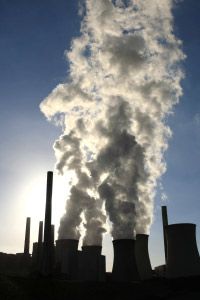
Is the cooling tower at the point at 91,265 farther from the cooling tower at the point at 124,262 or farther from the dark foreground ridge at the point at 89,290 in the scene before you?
the dark foreground ridge at the point at 89,290

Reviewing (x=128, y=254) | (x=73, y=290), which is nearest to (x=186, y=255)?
(x=128, y=254)

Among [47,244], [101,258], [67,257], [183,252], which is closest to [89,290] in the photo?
[183,252]

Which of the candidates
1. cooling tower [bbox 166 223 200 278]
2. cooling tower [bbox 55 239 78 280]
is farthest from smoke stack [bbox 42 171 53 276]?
cooling tower [bbox 166 223 200 278]

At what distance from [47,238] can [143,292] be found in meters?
11.3

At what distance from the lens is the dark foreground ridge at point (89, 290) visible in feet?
44.5

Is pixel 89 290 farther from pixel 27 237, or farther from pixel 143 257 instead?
pixel 27 237

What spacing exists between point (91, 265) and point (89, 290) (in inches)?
407

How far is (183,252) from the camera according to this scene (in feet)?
64.4

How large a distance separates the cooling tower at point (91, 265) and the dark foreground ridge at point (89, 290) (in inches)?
358

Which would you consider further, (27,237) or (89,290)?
(27,237)

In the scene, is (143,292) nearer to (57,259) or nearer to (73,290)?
(73,290)

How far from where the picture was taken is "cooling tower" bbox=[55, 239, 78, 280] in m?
26.7

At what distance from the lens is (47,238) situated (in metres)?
25.2

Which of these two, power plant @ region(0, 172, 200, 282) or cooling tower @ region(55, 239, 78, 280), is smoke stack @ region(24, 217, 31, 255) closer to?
power plant @ region(0, 172, 200, 282)
